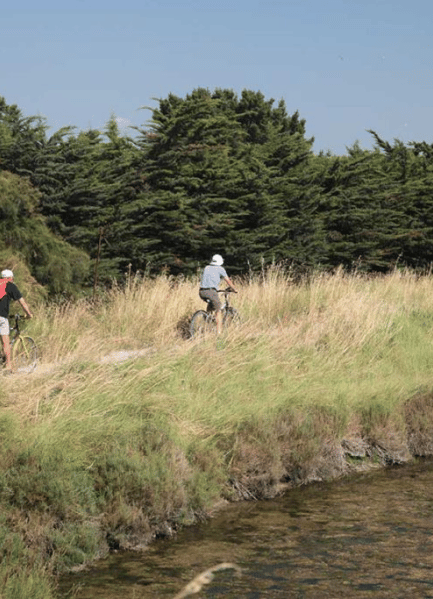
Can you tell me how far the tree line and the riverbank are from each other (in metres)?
5.69

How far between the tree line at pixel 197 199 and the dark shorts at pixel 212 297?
2.81 metres

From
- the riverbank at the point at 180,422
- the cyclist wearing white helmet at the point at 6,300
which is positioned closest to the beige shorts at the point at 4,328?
the cyclist wearing white helmet at the point at 6,300

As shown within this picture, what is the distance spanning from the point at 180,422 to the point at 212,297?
6419 millimetres

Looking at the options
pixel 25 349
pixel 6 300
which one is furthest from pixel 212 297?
pixel 25 349

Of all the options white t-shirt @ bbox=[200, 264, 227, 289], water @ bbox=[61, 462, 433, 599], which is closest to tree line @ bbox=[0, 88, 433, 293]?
white t-shirt @ bbox=[200, 264, 227, 289]

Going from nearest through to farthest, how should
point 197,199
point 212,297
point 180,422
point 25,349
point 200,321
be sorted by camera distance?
point 180,422 → point 25,349 → point 200,321 → point 212,297 → point 197,199

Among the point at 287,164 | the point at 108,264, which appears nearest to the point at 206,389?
the point at 108,264

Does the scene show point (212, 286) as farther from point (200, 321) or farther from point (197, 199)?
point (197, 199)

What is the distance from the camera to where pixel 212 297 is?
52.9ft

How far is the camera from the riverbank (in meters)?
7.89

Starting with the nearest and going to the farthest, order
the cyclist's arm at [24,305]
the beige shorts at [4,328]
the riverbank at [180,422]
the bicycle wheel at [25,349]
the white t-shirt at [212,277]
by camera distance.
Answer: the riverbank at [180,422] < the bicycle wheel at [25,349] < the beige shorts at [4,328] < the cyclist's arm at [24,305] < the white t-shirt at [212,277]

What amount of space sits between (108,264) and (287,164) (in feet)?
36.2

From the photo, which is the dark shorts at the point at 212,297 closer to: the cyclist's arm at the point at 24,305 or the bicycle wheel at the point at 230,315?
the bicycle wheel at the point at 230,315

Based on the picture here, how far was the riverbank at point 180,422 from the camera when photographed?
7.89 meters
